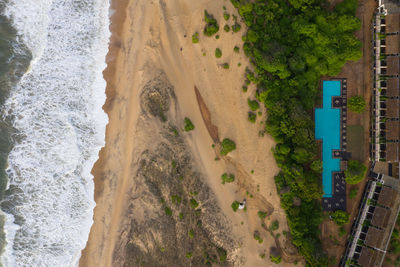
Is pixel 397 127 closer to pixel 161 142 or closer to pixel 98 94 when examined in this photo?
pixel 161 142

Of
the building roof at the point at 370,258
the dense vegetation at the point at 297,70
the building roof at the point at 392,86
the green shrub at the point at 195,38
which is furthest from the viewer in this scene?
the green shrub at the point at 195,38

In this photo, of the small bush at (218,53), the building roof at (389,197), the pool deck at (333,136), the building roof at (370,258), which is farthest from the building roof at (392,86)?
the small bush at (218,53)

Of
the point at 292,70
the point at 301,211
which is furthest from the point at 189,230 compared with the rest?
the point at 292,70

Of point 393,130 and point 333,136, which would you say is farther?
point 333,136

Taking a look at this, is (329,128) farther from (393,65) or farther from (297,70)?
(393,65)

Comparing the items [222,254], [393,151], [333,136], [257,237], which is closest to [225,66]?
[333,136]

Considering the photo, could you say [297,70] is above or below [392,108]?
above

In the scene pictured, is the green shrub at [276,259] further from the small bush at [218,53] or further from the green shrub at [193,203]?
the small bush at [218,53]
